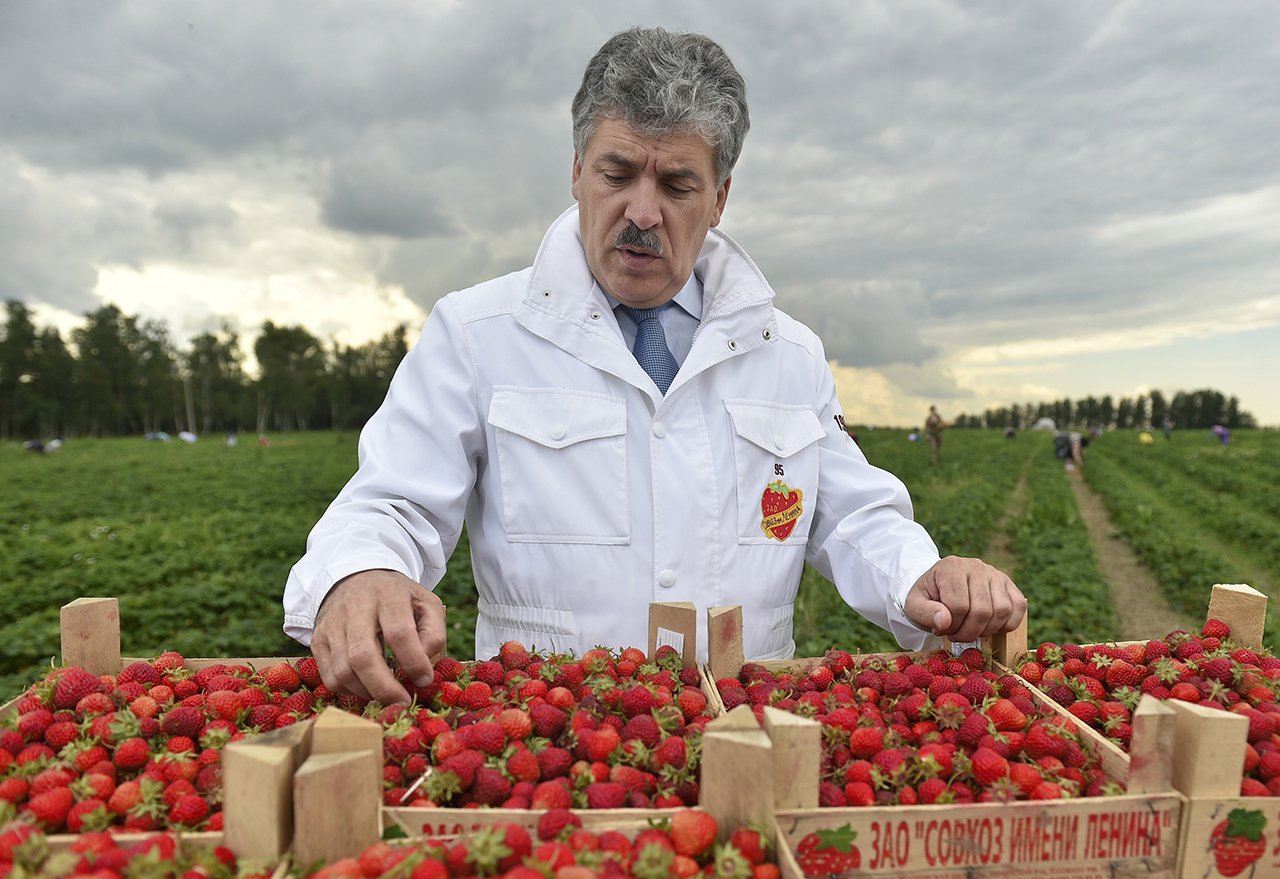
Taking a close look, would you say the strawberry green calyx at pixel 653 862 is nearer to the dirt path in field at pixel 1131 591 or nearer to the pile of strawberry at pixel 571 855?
the pile of strawberry at pixel 571 855

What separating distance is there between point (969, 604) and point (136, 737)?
184cm

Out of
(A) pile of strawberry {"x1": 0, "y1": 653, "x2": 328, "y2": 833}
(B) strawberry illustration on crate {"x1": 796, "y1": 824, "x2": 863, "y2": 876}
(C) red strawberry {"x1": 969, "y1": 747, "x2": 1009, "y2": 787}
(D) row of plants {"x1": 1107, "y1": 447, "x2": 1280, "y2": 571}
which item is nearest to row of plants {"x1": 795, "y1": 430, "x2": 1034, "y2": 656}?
(C) red strawberry {"x1": 969, "y1": 747, "x2": 1009, "y2": 787}

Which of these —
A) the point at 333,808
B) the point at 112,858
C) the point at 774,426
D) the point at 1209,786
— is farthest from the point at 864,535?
the point at 112,858

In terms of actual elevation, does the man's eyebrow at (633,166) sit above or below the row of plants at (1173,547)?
above

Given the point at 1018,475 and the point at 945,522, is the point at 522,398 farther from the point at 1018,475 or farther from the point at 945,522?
the point at 1018,475

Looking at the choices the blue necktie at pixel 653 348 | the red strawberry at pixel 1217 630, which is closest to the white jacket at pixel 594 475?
the blue necktie at pixel 653 348

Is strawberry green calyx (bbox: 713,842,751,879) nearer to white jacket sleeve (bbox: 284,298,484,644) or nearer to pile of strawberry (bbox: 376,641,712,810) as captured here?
pile of strawberry (bbox: 376,641,712,810)

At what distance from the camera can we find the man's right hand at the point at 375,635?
1688 millimetres

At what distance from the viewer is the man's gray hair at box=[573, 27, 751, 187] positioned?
2186mm

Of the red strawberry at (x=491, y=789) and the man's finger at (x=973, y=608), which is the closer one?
the red strawberry at (x=491, y=789)

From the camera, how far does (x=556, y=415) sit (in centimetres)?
250

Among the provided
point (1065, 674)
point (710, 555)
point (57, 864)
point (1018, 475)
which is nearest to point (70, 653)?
point (57, 864)

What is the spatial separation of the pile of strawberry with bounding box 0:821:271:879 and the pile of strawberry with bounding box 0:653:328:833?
3.9 inches

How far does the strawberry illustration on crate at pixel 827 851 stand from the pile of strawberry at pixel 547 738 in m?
0.21
